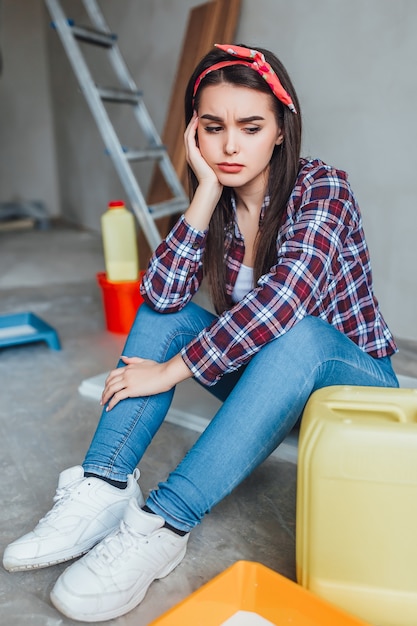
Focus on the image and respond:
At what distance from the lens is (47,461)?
158cm

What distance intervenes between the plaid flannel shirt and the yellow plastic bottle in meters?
1.15

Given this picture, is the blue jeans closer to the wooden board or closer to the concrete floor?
the concrete floor

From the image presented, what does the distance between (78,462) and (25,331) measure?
1075 millimetres

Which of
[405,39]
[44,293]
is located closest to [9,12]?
[44,293]

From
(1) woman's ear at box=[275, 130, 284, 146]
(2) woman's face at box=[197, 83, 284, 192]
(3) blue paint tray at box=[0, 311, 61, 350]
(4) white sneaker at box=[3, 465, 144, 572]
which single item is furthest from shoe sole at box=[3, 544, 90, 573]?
(3) blue paint tray at box=[0, 311, 61, 350]

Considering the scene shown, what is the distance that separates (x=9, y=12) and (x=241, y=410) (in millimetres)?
5747

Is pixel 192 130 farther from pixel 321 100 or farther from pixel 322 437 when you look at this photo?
pixel 321 100

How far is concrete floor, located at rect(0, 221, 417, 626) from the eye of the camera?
1118 millimetres

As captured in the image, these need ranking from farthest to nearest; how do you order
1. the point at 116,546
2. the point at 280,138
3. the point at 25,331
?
the point at 25,331 < the point at 280,138 < the point at 116,546

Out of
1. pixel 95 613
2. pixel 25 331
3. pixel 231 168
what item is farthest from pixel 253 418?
pixel 25 331

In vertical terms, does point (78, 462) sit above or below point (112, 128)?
below

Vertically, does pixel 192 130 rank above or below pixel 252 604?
above

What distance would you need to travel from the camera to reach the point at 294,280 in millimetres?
1132

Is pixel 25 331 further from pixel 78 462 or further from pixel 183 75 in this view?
pixel 183 75
